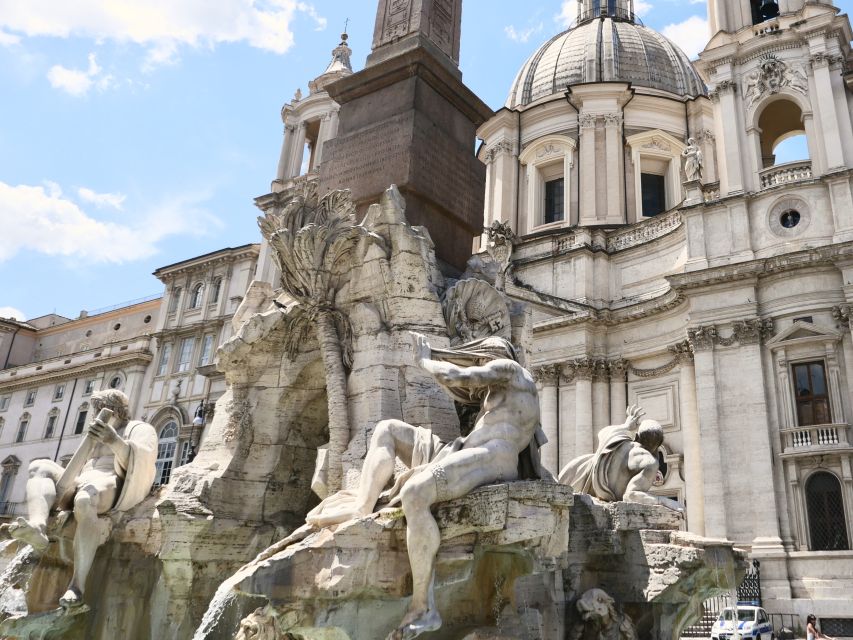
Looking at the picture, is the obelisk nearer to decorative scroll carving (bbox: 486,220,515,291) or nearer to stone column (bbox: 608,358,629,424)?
stone column (bbox: 608,358,629,424)

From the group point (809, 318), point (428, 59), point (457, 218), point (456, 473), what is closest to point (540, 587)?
point (456, 473)

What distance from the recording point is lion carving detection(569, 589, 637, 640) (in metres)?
6.46

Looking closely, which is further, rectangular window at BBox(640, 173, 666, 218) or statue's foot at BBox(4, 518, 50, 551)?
rectangular window at BBox(640, 173, 666, 218)

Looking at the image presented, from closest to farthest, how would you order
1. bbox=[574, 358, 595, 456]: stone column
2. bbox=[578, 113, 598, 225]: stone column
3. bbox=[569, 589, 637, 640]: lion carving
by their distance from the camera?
bbox=[569, 589, 637, 640]: lion carving < bbox=[574, 358, 595, 456]: stone column < bbox=[578, 113, 598, 225]: stone column

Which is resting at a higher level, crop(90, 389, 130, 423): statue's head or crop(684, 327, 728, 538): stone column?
crop(684, 327, 728, 538): stone column

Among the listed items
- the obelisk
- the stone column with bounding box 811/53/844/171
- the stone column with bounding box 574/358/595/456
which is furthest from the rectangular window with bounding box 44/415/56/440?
the stone column with bounding box 811/53/844/171

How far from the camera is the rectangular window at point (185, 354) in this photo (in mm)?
36344

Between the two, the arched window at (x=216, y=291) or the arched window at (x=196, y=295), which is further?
the arched window at (x=196, y=295)

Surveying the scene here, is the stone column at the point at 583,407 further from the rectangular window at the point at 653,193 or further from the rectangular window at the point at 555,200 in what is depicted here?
the rectangular window at the point at 653,193

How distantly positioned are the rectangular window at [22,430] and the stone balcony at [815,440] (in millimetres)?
38830

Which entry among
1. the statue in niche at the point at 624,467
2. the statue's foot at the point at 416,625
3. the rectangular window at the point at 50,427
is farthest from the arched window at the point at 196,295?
the statue's foot at the point at 416,625

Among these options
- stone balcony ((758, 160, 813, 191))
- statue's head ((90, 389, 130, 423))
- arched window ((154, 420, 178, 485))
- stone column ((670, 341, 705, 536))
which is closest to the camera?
statue's head ((90, 389, 130, 423))

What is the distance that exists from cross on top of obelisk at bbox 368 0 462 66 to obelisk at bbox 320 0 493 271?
0.06 feet

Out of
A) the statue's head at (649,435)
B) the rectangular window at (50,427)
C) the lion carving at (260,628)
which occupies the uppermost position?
the rectangular window at (50,427)
